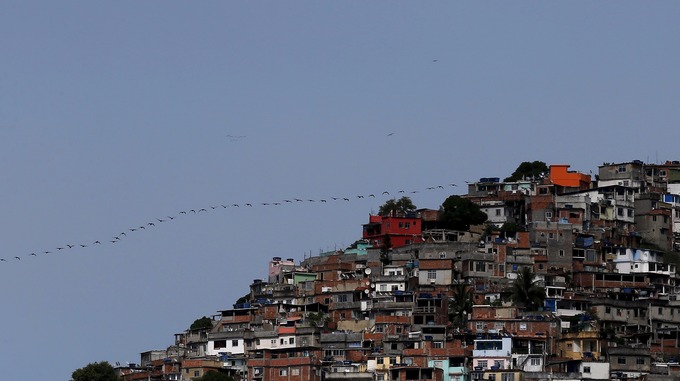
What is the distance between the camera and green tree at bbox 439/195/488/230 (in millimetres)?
107250

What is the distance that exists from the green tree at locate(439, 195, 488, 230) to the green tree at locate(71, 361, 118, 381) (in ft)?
71.7

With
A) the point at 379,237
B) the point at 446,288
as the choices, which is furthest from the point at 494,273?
the point at 379,237

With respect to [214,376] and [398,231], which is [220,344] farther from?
[398,231]

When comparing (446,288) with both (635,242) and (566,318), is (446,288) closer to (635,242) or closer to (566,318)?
(566,318)

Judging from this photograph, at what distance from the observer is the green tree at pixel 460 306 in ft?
302

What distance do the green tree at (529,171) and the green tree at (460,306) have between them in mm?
19886

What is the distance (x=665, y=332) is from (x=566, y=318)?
488cm

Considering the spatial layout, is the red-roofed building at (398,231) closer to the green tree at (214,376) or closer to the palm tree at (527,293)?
the palm tree at (527,293)

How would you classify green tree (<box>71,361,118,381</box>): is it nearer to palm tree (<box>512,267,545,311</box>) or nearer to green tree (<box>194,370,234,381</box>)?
green tree (<box>194,370,234,381</box>)

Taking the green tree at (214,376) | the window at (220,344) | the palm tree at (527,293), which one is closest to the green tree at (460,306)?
the palm tree at (527,293)

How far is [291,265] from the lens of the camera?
111562 millimetres

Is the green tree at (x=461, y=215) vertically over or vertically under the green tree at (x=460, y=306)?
over

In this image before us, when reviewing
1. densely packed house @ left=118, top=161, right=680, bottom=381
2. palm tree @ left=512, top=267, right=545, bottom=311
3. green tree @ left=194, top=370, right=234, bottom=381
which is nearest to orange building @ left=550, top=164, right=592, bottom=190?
densely packed house @ left=118, top=161, right=680, bottom=381

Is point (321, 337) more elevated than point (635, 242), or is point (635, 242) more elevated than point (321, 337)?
point (635, 242)
